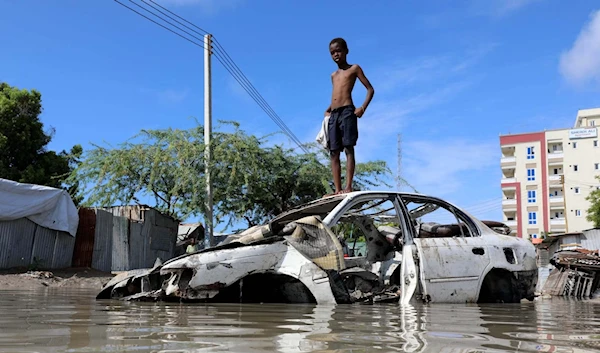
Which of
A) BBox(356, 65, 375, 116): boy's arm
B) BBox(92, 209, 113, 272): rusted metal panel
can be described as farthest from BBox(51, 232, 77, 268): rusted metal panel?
BBox(356, 65, 375, 116): boy's arm

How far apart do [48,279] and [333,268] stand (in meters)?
8.14

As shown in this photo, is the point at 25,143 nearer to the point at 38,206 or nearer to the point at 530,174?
the point at 38,206

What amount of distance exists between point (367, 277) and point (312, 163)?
12397 mm

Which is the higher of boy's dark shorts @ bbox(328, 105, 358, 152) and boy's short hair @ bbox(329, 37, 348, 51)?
boy's short hair @ bbox(329, 37, 348, 51)

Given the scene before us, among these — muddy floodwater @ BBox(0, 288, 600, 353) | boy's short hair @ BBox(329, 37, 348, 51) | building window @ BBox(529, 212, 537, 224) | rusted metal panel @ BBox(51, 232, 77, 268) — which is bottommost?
muddy floodwater @ BBox(0, 288, 600, 353)

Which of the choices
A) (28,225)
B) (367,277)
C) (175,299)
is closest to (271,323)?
(175,299)

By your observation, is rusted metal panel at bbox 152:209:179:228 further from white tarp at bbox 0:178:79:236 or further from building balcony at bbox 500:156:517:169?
building balcony at bbox 500:156:517:169

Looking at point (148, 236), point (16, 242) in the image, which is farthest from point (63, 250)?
point (148, 236)

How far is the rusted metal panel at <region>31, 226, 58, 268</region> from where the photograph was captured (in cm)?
1327

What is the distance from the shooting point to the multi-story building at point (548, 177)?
62.9 metres

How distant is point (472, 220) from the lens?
628cm

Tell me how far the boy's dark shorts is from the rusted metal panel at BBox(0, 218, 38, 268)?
30.3 feet

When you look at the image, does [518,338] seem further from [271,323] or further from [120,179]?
[120,179]

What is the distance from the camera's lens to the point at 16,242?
1298 cm
